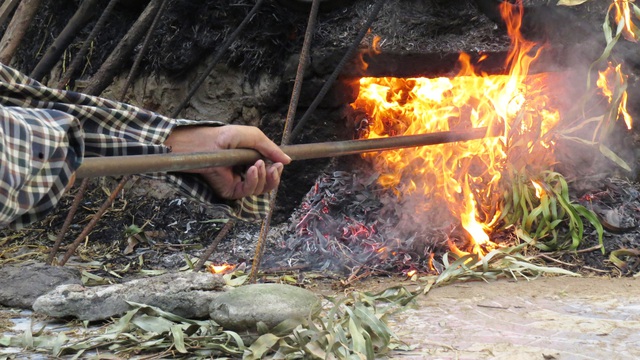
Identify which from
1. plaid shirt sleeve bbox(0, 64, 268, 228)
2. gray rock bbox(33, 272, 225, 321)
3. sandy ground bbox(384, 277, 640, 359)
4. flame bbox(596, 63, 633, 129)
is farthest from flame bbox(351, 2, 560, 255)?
plaid shirt sleeve bbox(0, 64, 268, 228)

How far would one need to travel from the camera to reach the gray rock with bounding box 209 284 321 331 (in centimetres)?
300

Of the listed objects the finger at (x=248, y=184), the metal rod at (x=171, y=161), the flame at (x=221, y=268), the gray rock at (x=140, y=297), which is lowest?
the flame at (x=221, y=268)

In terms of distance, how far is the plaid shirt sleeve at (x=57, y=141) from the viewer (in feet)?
4.74

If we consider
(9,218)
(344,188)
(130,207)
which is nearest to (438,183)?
(344,188)

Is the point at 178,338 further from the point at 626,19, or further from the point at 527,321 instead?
the point at 626,19

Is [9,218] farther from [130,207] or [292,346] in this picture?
[130,207]

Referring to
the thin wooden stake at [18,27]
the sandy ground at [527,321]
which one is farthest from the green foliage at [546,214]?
the thin wooden stake at [18,27]

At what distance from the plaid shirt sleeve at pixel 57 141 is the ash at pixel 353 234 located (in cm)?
229

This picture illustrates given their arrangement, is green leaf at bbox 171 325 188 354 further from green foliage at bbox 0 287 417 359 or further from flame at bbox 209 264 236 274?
flame at bbox 209 264 236 274

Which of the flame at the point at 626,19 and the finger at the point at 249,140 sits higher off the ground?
the flame at the point at 626,19

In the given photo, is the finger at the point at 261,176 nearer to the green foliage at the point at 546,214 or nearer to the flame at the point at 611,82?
the green foliage at the point at 546,214

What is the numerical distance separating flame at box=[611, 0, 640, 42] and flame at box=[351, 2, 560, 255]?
53 cm

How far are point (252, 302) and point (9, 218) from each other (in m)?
1.67

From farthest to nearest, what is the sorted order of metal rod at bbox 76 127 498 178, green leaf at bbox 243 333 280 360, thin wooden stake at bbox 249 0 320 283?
1. thin wooden stake at bbox 249 0 320 283
2. green leaf at bbox 243 333 280 360
3. metal rod at bbox 76 127 498 178
